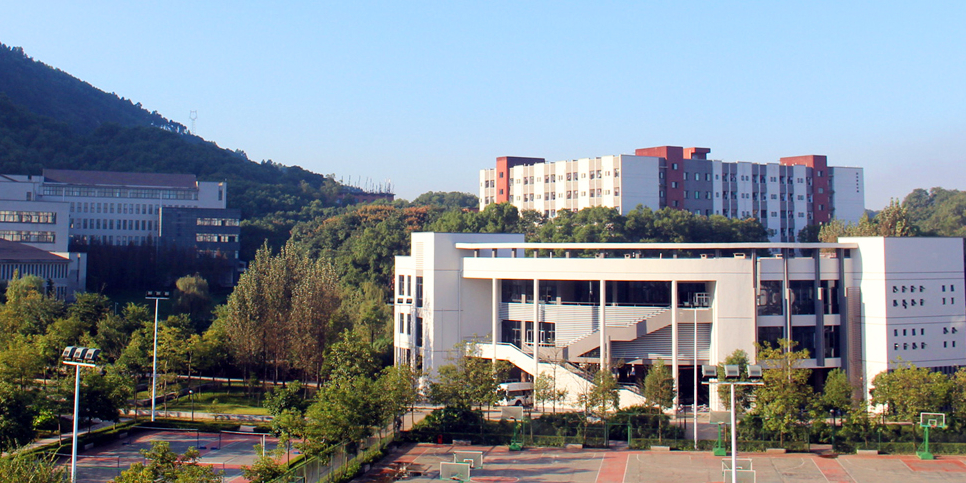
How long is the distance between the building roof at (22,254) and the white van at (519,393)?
59.3 metres

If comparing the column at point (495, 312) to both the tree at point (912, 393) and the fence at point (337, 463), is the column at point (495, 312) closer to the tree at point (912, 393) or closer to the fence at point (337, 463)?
the fence at point (337, 463)

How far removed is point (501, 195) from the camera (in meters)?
118

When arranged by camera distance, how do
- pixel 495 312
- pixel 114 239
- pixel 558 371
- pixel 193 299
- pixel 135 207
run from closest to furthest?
1. pixel 558 371
2. pixel 495 312
3. pixel 193 299
4. pixel 114 239
5. pixel 135 207

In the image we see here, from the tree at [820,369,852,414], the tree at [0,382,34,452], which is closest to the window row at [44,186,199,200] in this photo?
the tree at [0,382,34,452]

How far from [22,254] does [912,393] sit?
8164 cm

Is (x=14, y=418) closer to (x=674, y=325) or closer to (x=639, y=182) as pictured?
(x=674, y=325)

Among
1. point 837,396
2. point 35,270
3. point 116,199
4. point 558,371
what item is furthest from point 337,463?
point 116,199

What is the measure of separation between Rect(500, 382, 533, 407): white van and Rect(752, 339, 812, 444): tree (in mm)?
13435

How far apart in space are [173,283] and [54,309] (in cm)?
4359

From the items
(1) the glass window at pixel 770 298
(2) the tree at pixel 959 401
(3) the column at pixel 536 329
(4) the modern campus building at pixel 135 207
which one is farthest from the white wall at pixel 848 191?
(4) the modern campus building at pixel 135 207

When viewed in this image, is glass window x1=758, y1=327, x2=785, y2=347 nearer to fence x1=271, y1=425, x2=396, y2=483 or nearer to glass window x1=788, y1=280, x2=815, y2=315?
glass window x1=788, y1=280, x2=815, y2=315

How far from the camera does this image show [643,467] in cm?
3431

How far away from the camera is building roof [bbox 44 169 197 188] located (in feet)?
372

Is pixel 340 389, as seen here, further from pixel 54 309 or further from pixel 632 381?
pixel 54 309
